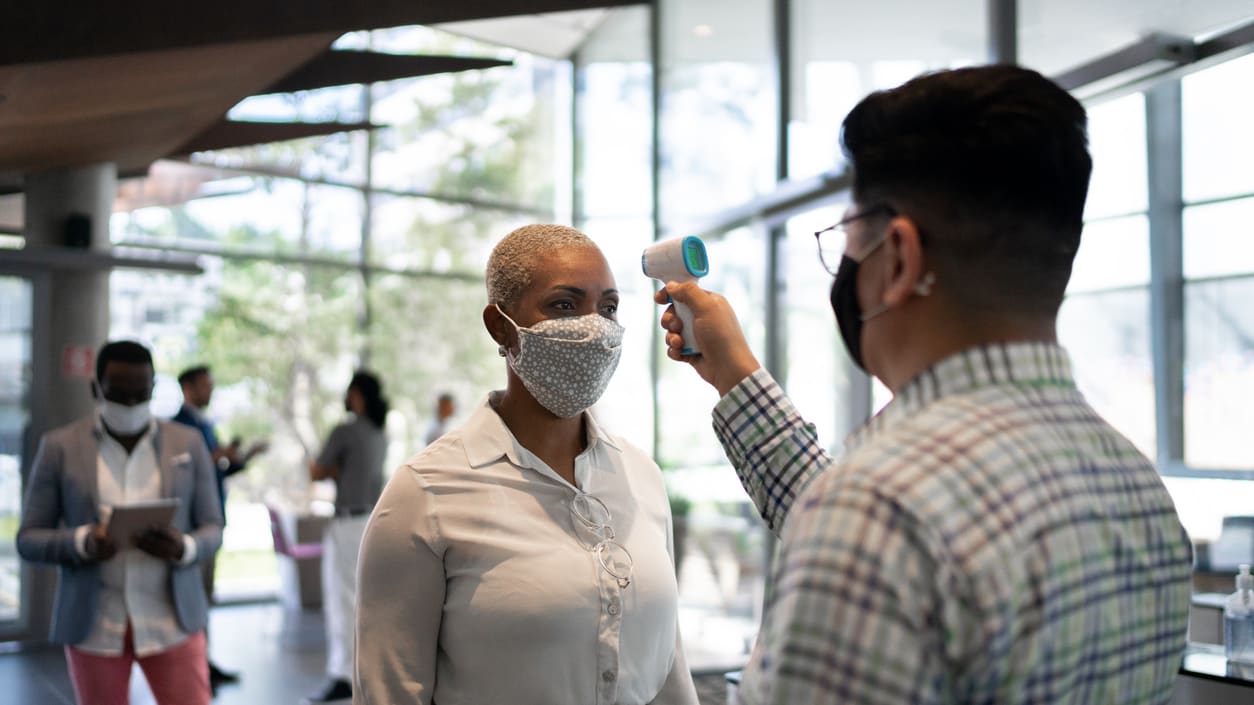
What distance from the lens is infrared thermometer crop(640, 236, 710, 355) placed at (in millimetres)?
→ 1643

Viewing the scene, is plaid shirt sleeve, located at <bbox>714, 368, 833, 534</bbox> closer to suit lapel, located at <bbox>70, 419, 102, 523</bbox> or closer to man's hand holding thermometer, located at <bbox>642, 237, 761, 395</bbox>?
man's hand holding thermometer, located at <bbox>642, 237, 761, 395</bbox>

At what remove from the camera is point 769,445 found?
1.48 metres

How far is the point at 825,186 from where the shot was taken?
20.2 ft

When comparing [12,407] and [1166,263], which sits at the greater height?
[1166,263]

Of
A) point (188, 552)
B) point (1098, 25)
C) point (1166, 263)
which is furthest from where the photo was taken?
point (1098, 25)

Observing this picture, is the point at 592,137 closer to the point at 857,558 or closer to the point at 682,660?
the point at 682,660

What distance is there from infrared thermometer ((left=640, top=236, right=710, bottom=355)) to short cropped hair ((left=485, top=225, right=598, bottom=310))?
1.01ft

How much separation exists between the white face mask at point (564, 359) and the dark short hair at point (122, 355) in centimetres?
218

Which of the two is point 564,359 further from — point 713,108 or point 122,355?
point 713,108

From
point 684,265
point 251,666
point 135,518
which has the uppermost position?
point 684,265

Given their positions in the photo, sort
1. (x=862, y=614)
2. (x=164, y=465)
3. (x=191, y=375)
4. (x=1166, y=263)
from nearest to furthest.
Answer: (x=862, y=614) → (x=164, y=465) → (x=1166, y=263) → (x=191, y=375)

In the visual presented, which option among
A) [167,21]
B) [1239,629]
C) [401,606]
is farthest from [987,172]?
[167,21]

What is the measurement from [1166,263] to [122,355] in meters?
3.97

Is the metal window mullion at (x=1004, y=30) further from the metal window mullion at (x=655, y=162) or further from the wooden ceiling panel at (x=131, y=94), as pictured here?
the metal window mullion at (x=655, y=162)
